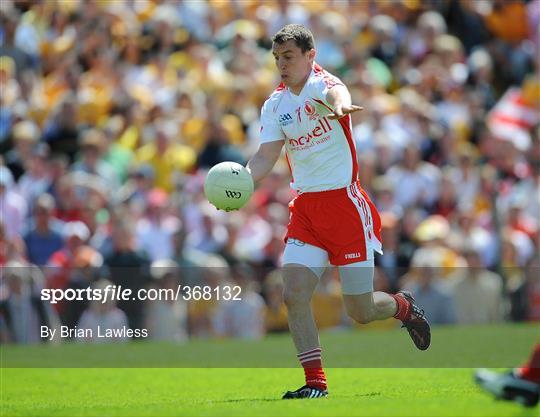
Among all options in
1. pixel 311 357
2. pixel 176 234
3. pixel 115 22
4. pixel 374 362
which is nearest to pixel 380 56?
pixel 115 22

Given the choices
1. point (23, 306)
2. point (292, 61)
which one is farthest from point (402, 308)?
point (23, 306)

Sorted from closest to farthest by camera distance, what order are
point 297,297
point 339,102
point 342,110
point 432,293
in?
point 342,110
point 339,102
point 297,297
point 432,293

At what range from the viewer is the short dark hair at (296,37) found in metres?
9.65

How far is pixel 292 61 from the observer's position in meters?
9.70

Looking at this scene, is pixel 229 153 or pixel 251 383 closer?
pixel 251 383

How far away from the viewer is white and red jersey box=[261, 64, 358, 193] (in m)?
9.78

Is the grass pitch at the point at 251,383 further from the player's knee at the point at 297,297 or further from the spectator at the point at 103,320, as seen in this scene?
the player's knee at the point at 297,297

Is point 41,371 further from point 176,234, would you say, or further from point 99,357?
point 176,234

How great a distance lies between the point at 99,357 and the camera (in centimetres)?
1395

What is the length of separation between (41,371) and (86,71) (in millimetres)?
7981

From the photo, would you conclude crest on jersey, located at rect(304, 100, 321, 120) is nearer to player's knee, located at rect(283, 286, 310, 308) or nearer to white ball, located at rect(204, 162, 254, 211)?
white ball, located at rect(204, 162, 254, 211)

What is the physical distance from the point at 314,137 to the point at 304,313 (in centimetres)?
139

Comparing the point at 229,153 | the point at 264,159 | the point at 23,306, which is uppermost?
the point at 264,159

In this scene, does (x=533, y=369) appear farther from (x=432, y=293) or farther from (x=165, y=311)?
(x=432, y=293)
